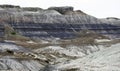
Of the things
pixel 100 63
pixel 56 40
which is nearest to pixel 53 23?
pixel 56 40

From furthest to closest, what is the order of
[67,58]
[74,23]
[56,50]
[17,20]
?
[74,23] < [17,20] < [56,50] < [67,58]

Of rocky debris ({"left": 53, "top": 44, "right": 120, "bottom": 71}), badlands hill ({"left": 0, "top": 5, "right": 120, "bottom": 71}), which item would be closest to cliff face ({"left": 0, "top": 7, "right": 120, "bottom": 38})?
badlands hill ({"left": 0, "top": 5, "right": 120, "bottom": 71})

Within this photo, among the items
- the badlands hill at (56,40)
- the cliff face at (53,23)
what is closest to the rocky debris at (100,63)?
the badlands hill at (56,40)

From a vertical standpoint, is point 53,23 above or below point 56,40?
above

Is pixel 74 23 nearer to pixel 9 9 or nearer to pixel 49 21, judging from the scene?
pixel 49 21

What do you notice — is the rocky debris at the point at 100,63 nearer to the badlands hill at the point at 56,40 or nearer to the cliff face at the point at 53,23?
the badlands hill at the point at 56,40

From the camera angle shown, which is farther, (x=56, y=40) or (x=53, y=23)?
(x=53, y=23)

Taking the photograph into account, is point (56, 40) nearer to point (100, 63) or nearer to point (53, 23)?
point (53, 23)

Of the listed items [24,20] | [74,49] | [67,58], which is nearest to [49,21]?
[24,20]
